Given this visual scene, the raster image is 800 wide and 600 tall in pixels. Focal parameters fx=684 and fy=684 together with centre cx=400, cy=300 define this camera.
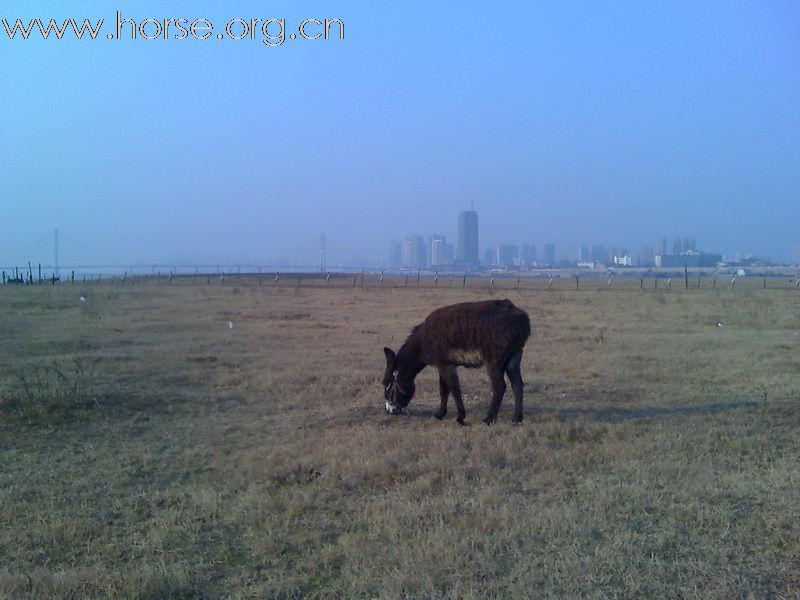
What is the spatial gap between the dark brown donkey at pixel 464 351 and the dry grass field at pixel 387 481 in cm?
45

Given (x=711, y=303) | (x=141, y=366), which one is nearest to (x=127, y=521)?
(x=141, y=366)

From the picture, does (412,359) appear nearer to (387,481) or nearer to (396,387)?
(396,387)

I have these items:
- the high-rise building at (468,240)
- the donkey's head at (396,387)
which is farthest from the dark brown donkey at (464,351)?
the high-rise building at (468,240)

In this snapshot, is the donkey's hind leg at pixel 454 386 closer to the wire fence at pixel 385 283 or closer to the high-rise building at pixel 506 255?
the wire fence at pixel 385 283

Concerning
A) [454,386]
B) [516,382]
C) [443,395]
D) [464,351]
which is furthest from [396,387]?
[516,382]

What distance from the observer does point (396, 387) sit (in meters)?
11.2

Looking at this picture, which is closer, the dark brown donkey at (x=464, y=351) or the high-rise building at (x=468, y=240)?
the dark brown donkey at (x=464, y=351)

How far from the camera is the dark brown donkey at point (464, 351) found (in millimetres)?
10273

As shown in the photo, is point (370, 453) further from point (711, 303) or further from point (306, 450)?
point (711, 303)

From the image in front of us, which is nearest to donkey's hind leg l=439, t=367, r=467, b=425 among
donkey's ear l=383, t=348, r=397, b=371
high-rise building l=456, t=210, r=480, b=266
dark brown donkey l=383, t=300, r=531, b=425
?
dark brown donkey l=383, t=300, r=531, b=425

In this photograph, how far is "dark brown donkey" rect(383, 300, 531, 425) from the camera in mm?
10273

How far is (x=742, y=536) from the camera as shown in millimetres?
5789

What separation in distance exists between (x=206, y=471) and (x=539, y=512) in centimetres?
412

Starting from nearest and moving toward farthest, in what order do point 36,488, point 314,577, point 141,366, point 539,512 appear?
point 314,577 < point 539,512 < point 36,488 < point 141,366
